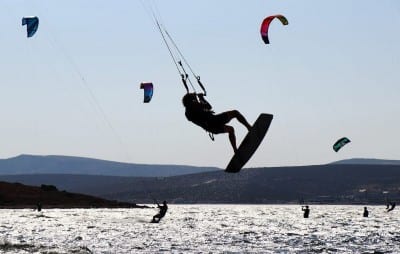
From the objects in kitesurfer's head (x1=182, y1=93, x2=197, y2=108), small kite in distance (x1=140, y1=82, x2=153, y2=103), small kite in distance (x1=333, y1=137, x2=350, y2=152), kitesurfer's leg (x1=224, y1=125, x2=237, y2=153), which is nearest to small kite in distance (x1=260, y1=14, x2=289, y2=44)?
small kite in distance (x1=140, y1=82, x2=153, y2=103)

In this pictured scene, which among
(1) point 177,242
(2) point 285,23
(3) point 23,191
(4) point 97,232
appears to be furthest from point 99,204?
(2) point 285,23

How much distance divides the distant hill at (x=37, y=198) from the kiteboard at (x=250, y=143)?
13999 centimetres

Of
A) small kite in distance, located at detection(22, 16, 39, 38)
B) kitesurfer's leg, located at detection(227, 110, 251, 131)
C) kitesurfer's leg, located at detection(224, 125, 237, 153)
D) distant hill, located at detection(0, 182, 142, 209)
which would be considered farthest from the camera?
distant hill, located at detection(0, 182, 142, 209)

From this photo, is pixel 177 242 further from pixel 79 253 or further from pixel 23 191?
pixel 23 191

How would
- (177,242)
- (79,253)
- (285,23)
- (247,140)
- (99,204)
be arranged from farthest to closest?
(99,204) → (177,242) → (79,253) → (285,23) → (247,140)

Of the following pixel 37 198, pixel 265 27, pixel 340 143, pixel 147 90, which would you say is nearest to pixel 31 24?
pixel 147 90

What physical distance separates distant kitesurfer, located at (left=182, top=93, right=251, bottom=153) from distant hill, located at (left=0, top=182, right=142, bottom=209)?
464ft

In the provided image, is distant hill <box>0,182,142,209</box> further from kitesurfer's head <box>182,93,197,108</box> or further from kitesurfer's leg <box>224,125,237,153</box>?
kitesurfer's head <box>182,93,197,108</box>

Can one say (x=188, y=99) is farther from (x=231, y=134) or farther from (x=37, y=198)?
(x=37, y=198)

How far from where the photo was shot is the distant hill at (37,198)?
542 feet

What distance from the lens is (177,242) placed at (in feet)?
219

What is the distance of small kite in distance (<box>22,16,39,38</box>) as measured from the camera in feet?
121

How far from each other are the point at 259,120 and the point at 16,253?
25.8 meters

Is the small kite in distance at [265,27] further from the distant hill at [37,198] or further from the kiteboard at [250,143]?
the distant hill at [37,198]
